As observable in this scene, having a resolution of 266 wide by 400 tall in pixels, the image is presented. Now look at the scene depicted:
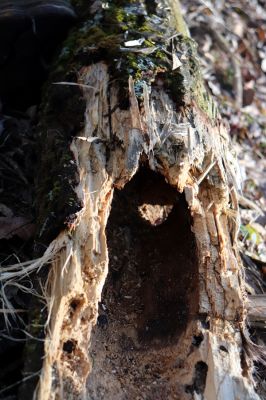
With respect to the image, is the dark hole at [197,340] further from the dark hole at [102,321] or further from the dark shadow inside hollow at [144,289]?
the dark hole at [102,321]

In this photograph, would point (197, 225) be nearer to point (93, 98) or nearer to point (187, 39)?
point (93, 98)

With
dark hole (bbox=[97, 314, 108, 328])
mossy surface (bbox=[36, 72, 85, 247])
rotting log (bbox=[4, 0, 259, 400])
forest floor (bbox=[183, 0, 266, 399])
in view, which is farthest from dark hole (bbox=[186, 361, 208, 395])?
forest floor (bbox=[183, 0, 266, 399])

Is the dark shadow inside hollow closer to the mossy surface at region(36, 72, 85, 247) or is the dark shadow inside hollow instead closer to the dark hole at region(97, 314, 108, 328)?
the dark hole at region(97, 314, 108, 328)

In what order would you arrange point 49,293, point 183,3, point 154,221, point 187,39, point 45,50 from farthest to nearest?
point 183,3, point 45,50, point 187,39, point 154,221, point 49,293

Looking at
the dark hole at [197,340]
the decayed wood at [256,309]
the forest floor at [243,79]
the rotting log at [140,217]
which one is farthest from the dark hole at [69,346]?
the forest floor at [243,79]

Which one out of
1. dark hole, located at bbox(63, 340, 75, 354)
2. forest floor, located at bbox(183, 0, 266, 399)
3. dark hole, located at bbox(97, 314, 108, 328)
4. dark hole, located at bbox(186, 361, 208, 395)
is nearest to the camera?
dark hole, located at bbox(63, 340, 75, 354)

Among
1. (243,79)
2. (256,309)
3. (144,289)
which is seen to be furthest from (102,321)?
(243,79)

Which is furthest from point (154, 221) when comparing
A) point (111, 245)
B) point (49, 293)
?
point (49, 293)

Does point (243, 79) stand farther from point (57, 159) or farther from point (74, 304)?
point (74, 304)
